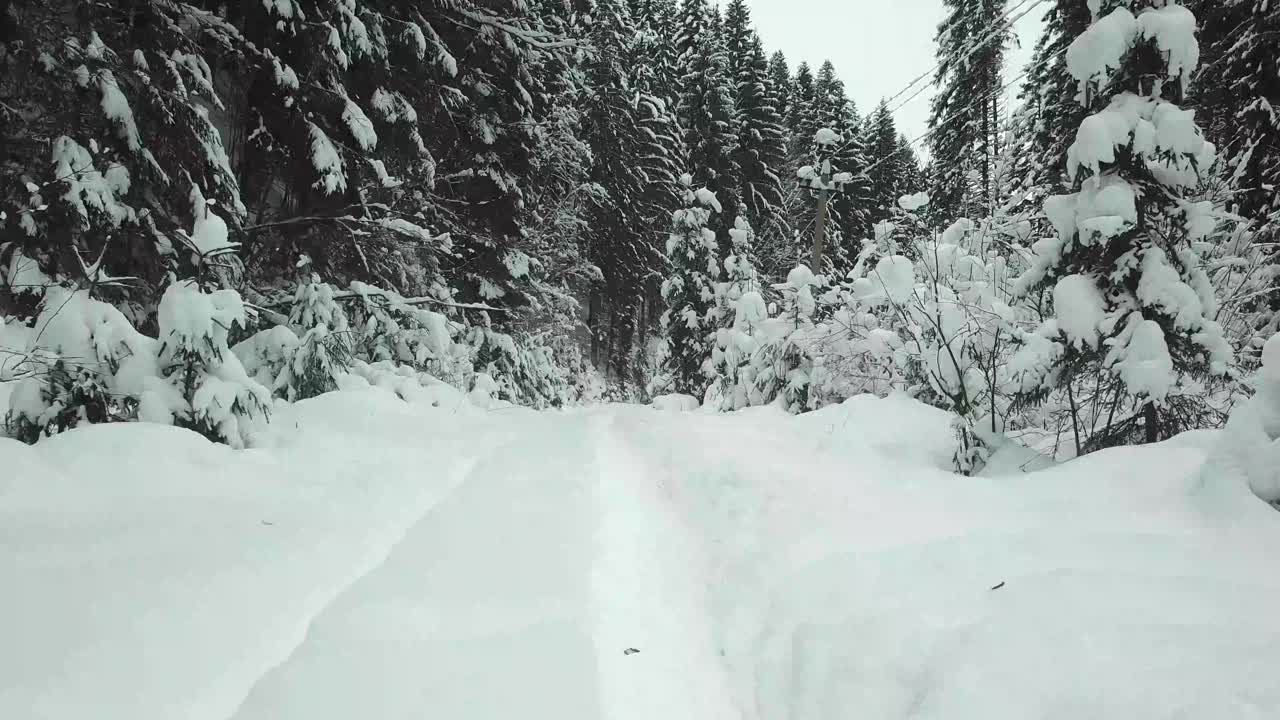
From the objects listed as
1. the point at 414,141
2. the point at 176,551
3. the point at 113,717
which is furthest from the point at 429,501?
the point at 414,141

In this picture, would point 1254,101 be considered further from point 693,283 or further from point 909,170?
point 693,283

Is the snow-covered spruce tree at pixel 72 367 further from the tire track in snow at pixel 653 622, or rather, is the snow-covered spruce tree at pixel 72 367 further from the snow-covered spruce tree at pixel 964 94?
the snow-covered spruce tree at pixel 964 94

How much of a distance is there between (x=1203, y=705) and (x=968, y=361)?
174 inches

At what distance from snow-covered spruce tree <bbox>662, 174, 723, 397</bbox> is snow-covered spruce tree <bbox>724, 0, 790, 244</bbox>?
10.6 metres

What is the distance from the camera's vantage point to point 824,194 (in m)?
13.6

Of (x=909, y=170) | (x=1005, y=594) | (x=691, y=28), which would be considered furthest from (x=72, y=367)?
(x=691, y=28)

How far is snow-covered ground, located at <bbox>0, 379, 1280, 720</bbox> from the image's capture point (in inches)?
61.5

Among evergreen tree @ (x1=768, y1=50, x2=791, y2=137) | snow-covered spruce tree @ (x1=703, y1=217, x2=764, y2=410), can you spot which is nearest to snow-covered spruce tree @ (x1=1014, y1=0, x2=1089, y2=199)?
snow-covered spruce tree @ (x1=703, y1=217, x2=764, y2=410)

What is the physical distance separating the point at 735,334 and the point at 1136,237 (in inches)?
277

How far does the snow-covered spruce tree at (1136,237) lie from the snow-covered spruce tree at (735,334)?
6.19 meters

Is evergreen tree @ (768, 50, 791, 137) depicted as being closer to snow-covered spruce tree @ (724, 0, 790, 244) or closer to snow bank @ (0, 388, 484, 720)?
snow-covered spruce tree @ (724, 0, 790, 244)

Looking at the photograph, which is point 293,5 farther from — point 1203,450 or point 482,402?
point 1203,450

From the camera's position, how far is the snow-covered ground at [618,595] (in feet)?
5.13

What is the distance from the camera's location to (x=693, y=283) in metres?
17.8
